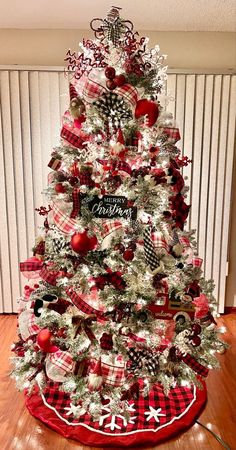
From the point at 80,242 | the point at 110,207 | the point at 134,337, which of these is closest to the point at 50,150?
the point at 110,207

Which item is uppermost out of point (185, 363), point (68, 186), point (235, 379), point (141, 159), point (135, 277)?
point (141, 159)

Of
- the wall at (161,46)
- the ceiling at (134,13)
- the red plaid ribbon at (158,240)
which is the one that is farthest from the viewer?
the wall at (161,46)

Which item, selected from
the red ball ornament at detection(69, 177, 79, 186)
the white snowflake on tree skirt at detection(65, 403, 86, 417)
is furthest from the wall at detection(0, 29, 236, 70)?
the white snowflake on tree skirt at detection(65, 403, 86, 417)

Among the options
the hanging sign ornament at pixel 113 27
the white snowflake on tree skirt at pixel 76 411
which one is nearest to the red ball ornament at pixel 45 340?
the white snowflake on tree skirt at pixel 76 411

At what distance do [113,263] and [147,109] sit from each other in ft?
2.49

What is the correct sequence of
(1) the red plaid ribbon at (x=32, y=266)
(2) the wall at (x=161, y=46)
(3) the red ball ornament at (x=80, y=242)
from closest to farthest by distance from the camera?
(3) the red ball ornament at (x=80, y=242) < (1) the red plaid ribbon at (x=32, y=266) < (2) the wall at (x=161, y=46)

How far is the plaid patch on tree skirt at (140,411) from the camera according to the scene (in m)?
1.82

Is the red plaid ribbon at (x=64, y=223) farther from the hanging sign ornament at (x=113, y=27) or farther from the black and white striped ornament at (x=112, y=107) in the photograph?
the hanging sign ornament at (x=113, y=27)

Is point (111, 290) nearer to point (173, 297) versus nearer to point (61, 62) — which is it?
point (173, 297)

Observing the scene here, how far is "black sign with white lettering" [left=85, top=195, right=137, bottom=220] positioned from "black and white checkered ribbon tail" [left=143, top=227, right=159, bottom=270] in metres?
0.14

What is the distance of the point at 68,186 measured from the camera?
70.5 inches

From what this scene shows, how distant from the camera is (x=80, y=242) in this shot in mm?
1681

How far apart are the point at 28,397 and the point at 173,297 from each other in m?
0.97

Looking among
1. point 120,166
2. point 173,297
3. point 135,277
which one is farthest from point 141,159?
point 173,297
